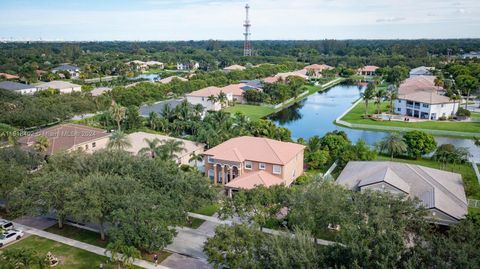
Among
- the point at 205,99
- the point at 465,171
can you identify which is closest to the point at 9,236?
the point at 465,171

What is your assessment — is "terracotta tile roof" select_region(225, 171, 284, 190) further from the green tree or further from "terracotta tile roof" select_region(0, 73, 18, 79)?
"terracotta tile roof" select_region(0, 73, 18, 79)

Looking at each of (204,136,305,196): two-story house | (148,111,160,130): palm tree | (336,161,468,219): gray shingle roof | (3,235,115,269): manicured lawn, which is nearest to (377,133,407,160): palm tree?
(336,161,468,219): gray shingle roof

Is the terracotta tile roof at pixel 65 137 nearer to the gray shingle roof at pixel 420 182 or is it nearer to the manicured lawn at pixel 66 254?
the manicured lawn at pixel 66 254

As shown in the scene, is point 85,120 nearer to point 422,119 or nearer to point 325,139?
point 325,139

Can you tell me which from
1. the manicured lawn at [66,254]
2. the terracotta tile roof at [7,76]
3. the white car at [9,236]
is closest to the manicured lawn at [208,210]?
the manicured lawn at [66,254]

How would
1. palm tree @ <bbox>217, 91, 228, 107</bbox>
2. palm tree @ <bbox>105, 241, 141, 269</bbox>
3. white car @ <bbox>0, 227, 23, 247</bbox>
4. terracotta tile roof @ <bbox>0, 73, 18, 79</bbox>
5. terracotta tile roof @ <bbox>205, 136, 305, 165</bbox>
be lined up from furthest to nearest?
terracotta tile roof @ <bbox>0, 73, 18, 79</bbox>, palm tree @ <bbox>217, 91, 228, 107</bbox>, terracotta tile roof @ <bbox>205, 136, 305, 165</bbox>, white car @ <bbox>0, 227, 23, 247</bbox>, palm tree @ <bbox>105, 241, 141, 269</bbox>
